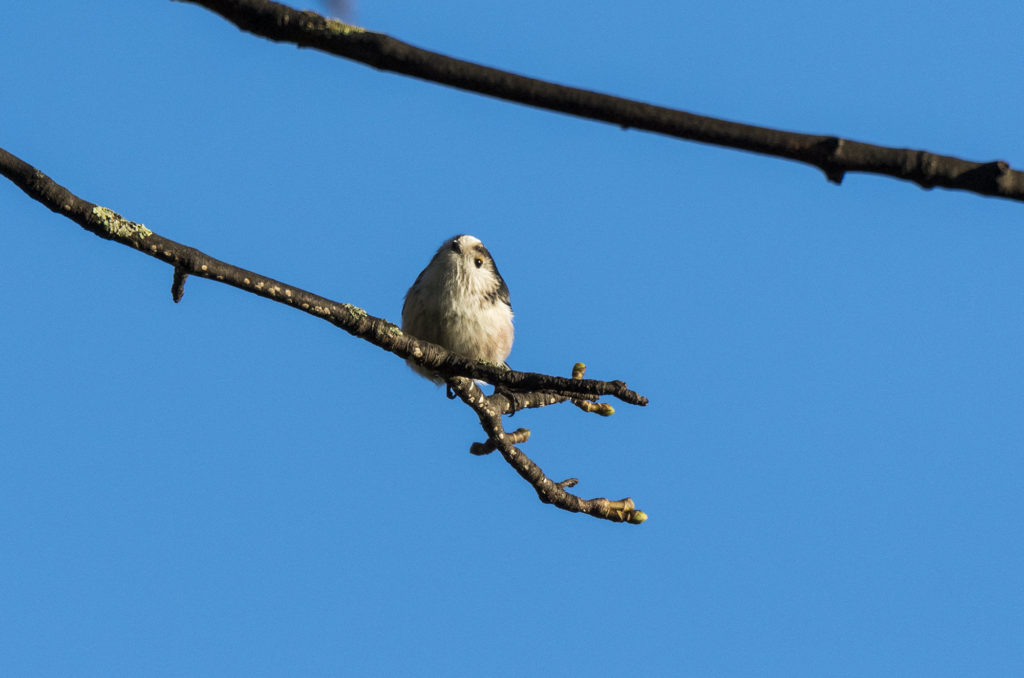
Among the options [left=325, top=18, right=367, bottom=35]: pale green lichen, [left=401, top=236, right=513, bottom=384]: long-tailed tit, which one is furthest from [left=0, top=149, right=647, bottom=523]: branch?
[left=401, top=236, right=513, bottom=384]: long-tailed tit

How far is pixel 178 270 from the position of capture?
3.60 metres

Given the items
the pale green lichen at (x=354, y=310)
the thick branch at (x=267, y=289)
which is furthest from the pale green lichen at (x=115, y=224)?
the pale green lichen at (x=354, y=310)

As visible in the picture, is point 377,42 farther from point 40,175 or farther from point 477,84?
point 40,175

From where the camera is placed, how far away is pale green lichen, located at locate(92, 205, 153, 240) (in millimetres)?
3412

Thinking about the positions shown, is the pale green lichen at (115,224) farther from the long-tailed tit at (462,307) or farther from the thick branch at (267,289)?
the long-tailed tit at (462,307)

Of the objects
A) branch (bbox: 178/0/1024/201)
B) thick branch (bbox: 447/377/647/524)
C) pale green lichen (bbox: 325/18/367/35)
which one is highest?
pale green lichen (bbox: 325/18/367/35)

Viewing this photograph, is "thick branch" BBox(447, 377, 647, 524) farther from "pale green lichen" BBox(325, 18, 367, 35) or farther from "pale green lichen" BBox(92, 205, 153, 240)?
"pale green lichen" BBox(325, 18, 367, 35)

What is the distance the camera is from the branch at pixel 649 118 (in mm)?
1617

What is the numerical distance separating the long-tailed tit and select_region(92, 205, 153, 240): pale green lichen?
391 centimetres

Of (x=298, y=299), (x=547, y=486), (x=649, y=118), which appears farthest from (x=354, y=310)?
(x=649, y=118)

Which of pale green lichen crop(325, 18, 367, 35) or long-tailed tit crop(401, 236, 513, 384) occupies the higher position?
long-tailed tit crop(401, 236, 513, 384)

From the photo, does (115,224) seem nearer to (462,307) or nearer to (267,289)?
(267,289)

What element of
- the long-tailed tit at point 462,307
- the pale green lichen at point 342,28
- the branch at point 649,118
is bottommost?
the branch at point 649,118

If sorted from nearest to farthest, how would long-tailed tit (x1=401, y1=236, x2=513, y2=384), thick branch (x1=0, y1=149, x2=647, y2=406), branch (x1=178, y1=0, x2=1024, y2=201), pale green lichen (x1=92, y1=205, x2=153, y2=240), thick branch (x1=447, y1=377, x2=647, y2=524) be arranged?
branch (x1=178, y1=0, x2=1024, y2=201) → thick branch (x1=0, y1=149, x2=647, y2=406) → pale green lichen (x1=92, y1=205, x2=153, y2=240) → thick branch (x1=447, y1=377, x2=647, y2=524) → long-tailed tit (x1=401, y1=236, x2=513, y2=384)
